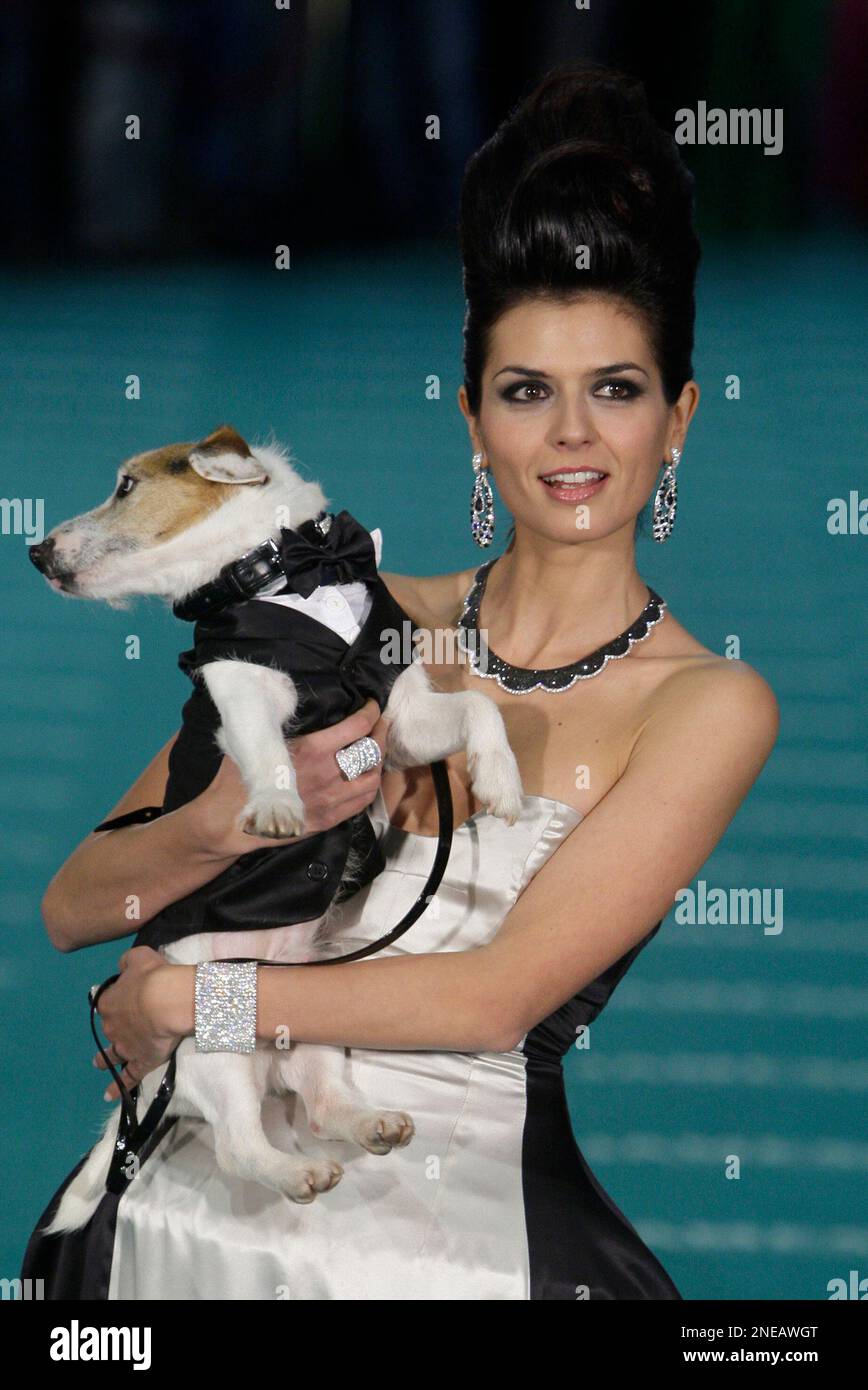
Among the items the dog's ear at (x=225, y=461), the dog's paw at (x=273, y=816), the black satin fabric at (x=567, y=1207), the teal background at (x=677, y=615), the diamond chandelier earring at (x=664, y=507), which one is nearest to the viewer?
the dog's paw at (x=273, y=816)

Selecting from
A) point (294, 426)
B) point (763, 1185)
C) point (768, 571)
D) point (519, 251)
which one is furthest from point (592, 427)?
point (294, 426)

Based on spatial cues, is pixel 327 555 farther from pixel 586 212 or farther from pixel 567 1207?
pixel 567 1207

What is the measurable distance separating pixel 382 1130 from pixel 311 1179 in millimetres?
114

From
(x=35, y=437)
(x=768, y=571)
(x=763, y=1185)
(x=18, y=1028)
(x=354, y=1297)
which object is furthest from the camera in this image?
(x=35, y=437)

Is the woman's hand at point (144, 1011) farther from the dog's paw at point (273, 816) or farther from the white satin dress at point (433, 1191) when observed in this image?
the dog's paw at point (273, 816)

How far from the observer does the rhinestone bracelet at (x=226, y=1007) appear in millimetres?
1989

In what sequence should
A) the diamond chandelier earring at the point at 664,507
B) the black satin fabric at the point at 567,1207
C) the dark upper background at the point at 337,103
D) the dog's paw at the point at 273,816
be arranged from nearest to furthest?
the dog's paw at the point at 273,816
the black satin fabric at the point at 567,1207
the diamond chandelier earring at the point at 664,507
the dark upper background at the point at 337,103

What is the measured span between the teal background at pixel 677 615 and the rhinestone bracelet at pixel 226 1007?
5.91 feet

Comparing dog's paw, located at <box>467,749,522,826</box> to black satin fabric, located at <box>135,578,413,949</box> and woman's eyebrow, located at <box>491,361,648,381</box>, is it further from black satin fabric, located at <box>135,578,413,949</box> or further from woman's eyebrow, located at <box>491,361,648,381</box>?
woman's eyebrow, located at <box>491,361,648,381</box>

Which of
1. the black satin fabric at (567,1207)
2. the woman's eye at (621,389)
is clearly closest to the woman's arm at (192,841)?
the black satin fabric at (567,1207)

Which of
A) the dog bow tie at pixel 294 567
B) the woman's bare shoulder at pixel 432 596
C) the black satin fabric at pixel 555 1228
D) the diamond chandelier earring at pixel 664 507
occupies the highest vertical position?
Result: the diamond chandelier earring at pixel 664 507

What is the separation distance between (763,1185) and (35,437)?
3.12 m

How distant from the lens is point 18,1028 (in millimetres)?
3930
